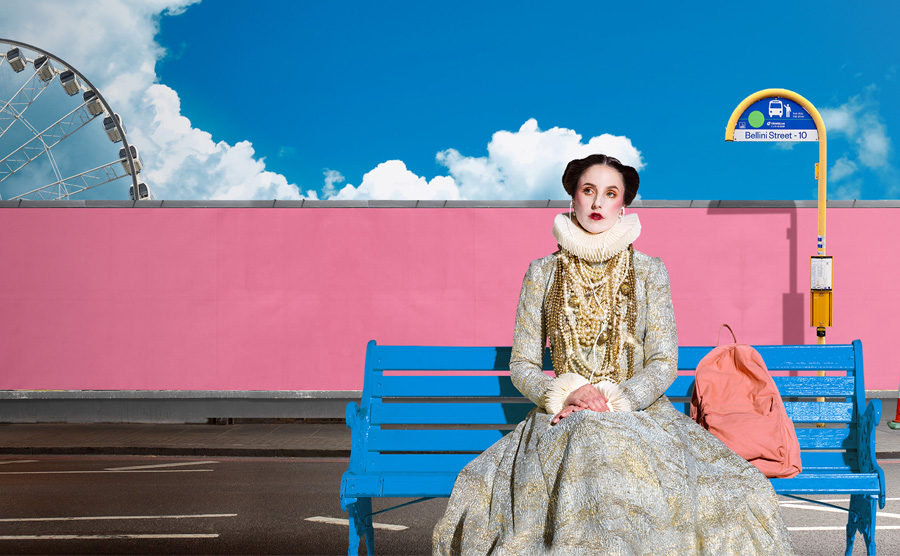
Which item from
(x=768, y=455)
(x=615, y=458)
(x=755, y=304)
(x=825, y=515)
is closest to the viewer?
(x=615, y=458)

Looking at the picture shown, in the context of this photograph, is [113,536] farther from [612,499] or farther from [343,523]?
[612,499]

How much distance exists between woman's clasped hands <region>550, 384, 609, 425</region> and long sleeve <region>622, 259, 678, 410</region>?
0.16 meters

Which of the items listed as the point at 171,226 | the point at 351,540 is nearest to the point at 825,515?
the point at 351,540

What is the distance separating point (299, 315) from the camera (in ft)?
34.1

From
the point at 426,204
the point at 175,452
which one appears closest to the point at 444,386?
the point at 175,452

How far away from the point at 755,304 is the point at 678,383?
22.6 feet

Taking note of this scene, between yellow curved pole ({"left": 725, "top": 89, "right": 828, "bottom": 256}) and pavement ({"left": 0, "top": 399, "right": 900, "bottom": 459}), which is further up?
yellow curved pole ({"left": 725, "top": 89, "right": 828, "bottom": 256})

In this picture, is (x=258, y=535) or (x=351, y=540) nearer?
(x=351, y=540)

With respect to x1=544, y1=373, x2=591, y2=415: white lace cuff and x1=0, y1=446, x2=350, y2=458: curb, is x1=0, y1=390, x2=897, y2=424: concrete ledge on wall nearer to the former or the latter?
x1=0, y1=446, x2=350, y2=458: curb

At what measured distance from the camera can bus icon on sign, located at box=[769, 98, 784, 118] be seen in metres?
8.97

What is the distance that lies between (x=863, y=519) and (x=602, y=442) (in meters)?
1.74

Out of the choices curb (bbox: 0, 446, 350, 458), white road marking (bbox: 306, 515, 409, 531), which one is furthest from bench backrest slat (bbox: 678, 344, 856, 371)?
curb (bbox: 0, 446, 350, 458)

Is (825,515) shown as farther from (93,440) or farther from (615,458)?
(93,440)

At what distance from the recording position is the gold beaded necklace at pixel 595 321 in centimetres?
327
